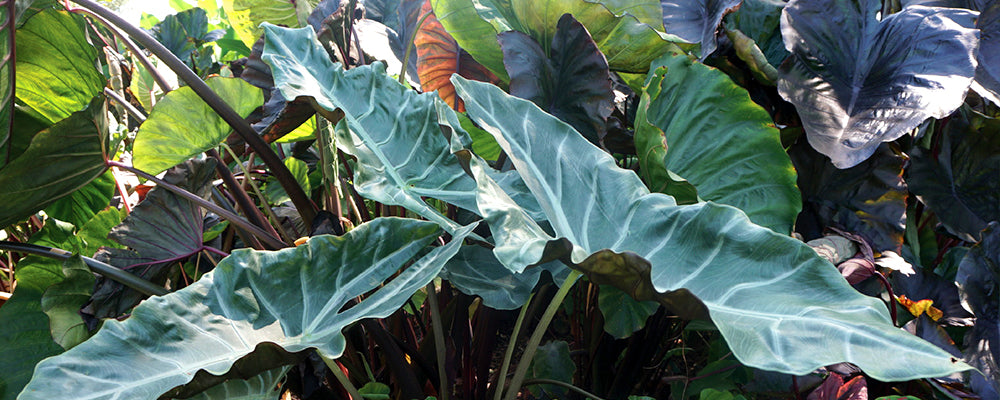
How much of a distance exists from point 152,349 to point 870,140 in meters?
0.93

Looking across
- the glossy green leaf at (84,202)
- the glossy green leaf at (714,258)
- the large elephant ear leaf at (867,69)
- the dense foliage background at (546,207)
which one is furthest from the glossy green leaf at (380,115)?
the glossy green leaf at (84,202)

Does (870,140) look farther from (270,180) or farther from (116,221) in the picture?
(270,180)

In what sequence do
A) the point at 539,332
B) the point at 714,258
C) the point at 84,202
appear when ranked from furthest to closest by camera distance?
the point at 84,202 < the point at 539,332 < the point at 714,258

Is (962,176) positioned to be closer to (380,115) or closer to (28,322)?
(380,115)

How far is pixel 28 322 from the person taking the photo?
1.10 meters

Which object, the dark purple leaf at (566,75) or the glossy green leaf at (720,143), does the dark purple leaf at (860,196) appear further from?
the dark purple leaf at (566,75)

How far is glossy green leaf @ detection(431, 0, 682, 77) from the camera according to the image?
1.03 m

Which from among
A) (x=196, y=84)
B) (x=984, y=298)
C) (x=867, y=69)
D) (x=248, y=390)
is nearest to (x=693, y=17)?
(x=867, y=69)

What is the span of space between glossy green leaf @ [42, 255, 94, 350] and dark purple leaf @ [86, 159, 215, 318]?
3 centimetres

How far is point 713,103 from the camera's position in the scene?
37.1 inches

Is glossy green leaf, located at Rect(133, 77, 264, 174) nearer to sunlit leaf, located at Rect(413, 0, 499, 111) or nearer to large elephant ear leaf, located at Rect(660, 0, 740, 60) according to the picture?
sunlit leaf, located at Rect(413, 0, 499, 111)

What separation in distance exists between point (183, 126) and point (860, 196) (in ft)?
3.59

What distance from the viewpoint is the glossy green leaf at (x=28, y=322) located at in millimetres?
1081

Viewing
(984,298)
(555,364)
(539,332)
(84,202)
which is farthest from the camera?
(84,202)
